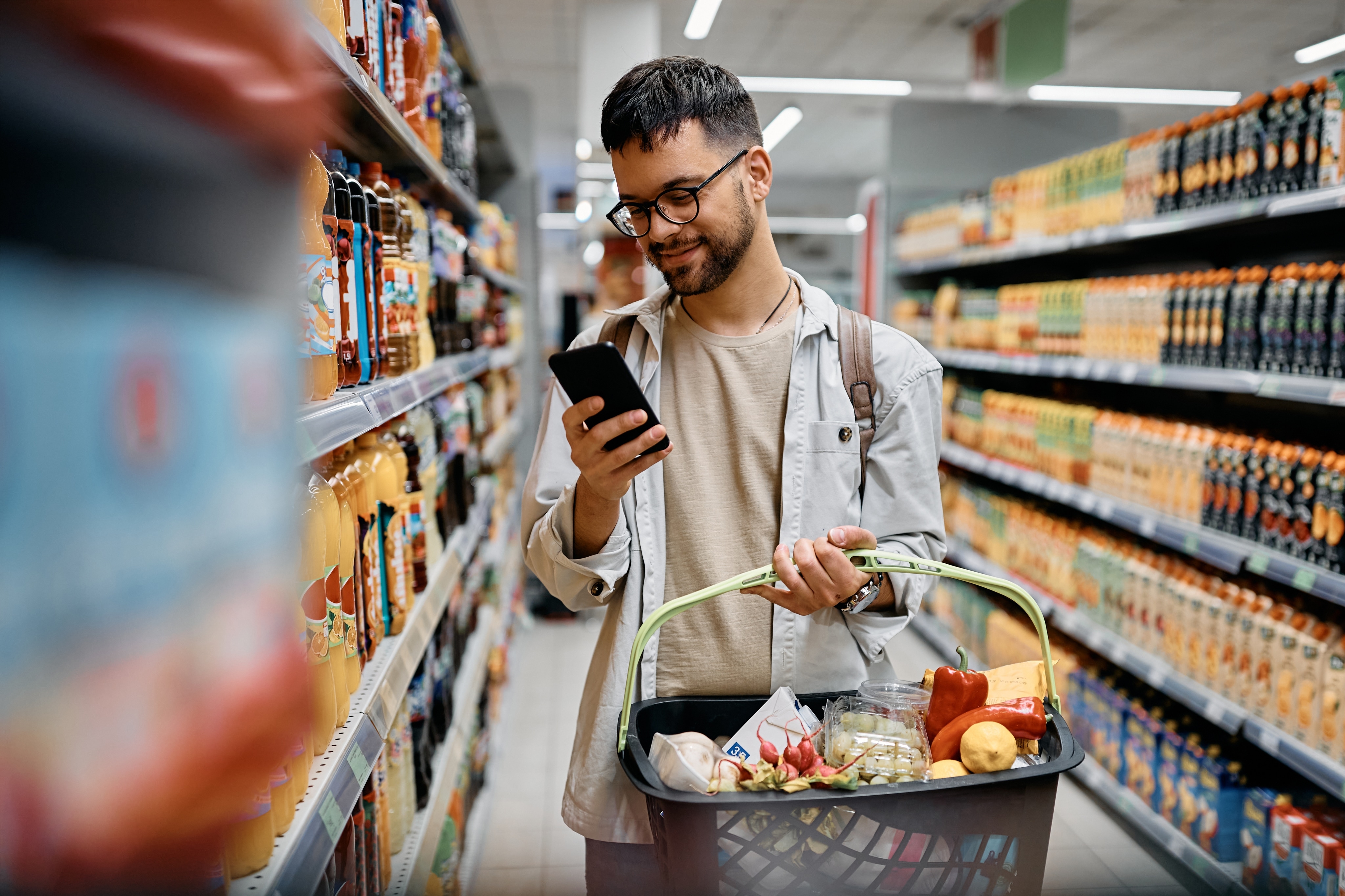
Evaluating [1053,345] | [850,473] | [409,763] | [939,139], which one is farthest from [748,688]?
[939,139]

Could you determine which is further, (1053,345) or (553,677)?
(553,677)

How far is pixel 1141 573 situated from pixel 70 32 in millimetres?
3285

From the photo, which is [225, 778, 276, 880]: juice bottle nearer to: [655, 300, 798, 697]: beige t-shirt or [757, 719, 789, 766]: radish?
[757, 719, 789, 766]: radish

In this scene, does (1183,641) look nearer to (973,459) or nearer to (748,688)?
(973,459)

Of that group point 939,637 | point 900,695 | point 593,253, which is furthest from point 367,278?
point 593,253

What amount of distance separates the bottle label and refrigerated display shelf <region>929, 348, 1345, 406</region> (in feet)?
7.20

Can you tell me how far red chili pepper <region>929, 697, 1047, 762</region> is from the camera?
1.01 metres

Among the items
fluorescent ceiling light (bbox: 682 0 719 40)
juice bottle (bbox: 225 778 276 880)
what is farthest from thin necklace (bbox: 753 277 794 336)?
fluorescent ceiling light (bbox: 682 0 719 40)

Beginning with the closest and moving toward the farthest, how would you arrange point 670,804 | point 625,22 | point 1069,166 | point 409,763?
point 670,804, point 409,763, point 1069,166, point 625,22

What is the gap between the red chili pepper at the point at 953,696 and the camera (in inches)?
42.0

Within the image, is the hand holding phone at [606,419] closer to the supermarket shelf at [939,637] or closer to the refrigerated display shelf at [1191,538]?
the refrigerated display shelf at [1191,538]

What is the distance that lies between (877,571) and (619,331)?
63cm

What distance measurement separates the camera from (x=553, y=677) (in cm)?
448

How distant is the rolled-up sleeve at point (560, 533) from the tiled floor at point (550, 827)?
1.05 meters
